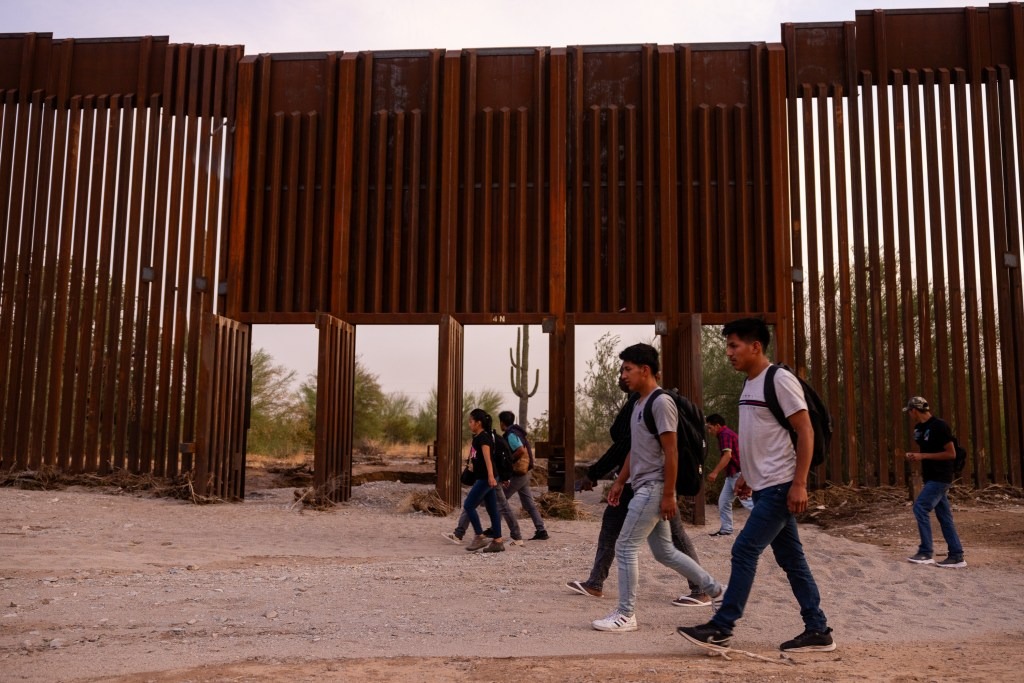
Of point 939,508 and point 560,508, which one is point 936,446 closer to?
point 939,508

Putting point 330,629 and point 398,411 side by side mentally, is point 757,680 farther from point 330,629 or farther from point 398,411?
point 398,411

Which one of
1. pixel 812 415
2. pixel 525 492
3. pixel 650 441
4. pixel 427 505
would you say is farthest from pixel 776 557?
pixel 427 505

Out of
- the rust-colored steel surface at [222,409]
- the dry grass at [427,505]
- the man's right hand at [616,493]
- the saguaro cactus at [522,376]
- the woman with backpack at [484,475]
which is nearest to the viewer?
the man's right hand at [616,493]

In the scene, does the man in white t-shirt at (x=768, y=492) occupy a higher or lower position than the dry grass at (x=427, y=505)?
higher

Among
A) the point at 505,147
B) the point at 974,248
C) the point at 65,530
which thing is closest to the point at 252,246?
the point at 505,147

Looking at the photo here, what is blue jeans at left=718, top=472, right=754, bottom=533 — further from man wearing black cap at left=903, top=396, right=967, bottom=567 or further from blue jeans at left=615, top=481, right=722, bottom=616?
blue jeans at left=615, top=481, right=722, bottom=616

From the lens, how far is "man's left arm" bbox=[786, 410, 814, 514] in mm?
4652

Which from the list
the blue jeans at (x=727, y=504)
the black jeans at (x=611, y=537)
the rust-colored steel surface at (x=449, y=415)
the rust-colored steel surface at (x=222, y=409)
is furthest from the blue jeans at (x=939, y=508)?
the rust-colored steel surface at (x=222, y=409)

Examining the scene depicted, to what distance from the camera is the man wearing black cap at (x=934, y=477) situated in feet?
26.6

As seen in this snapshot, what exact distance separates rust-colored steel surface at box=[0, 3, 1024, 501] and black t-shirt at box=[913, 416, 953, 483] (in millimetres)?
5515

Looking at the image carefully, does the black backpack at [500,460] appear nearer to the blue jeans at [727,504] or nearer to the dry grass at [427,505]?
the blue jeans at [727,504]

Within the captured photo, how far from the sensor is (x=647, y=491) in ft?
17.6

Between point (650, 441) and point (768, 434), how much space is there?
0.78 meters

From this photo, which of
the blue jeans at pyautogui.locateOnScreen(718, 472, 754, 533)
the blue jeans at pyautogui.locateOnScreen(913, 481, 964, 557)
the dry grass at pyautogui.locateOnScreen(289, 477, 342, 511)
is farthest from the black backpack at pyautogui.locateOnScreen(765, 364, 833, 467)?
the dry grass at pyautogui.locateOnScreen(289, 477, 342, 511)
